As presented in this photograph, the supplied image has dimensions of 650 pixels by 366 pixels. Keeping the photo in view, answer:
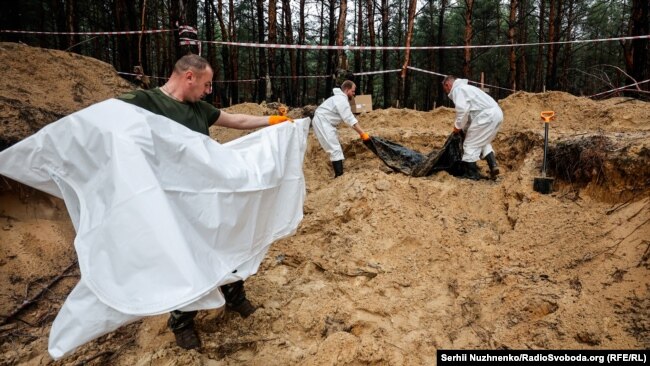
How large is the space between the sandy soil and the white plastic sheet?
77 centimetres

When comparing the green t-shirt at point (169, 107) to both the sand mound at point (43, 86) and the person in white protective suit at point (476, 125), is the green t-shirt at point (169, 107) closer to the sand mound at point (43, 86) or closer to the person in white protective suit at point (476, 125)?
the sand mound at point (43, 86)

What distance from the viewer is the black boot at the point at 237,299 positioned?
254cm

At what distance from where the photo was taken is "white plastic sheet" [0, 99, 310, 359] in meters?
1.60

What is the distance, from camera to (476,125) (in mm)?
4898

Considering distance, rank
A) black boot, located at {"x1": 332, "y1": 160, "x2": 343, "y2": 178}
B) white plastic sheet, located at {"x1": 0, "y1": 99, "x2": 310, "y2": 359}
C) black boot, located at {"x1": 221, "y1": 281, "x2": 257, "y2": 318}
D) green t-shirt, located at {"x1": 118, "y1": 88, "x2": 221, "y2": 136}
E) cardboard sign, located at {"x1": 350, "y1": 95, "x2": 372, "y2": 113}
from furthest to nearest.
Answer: cardboard sign, located at {"x1": 350, "y1": 95, "x2": 372, "y2": 113}
black boot, located at {"x1": 332, "y1": 160, "x2": 343, "y2": 178}
black boot, located at {"x1": 221, "y1": 281, "x2": 257, "y2": 318}
green t-shirt, located at {"x1": 118, "y1": 88, "x2": 221, "y2": 136}
white plastic sheet, located at {"x1": 0, "y1": 99, "x2": 310, "y2": 359}

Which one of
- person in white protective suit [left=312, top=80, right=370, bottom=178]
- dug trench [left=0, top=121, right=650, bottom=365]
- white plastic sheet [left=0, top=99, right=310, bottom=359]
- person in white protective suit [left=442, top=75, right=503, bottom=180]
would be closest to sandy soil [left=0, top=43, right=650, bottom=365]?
dug trench [left=0, top=121, right=650, bottom=365]

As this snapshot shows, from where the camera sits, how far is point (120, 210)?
1.65 meters

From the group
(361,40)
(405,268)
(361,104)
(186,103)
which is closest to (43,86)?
(186,103)

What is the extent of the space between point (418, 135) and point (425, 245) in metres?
3.22

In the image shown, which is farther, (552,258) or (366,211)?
(366,211)

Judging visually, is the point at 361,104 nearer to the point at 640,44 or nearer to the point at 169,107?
the point at 640,44

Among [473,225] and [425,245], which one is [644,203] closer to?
[473,225]

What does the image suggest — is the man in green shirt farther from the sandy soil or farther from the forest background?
the forest background

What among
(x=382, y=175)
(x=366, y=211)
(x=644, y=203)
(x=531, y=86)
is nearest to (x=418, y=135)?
(x=382, y=175)
